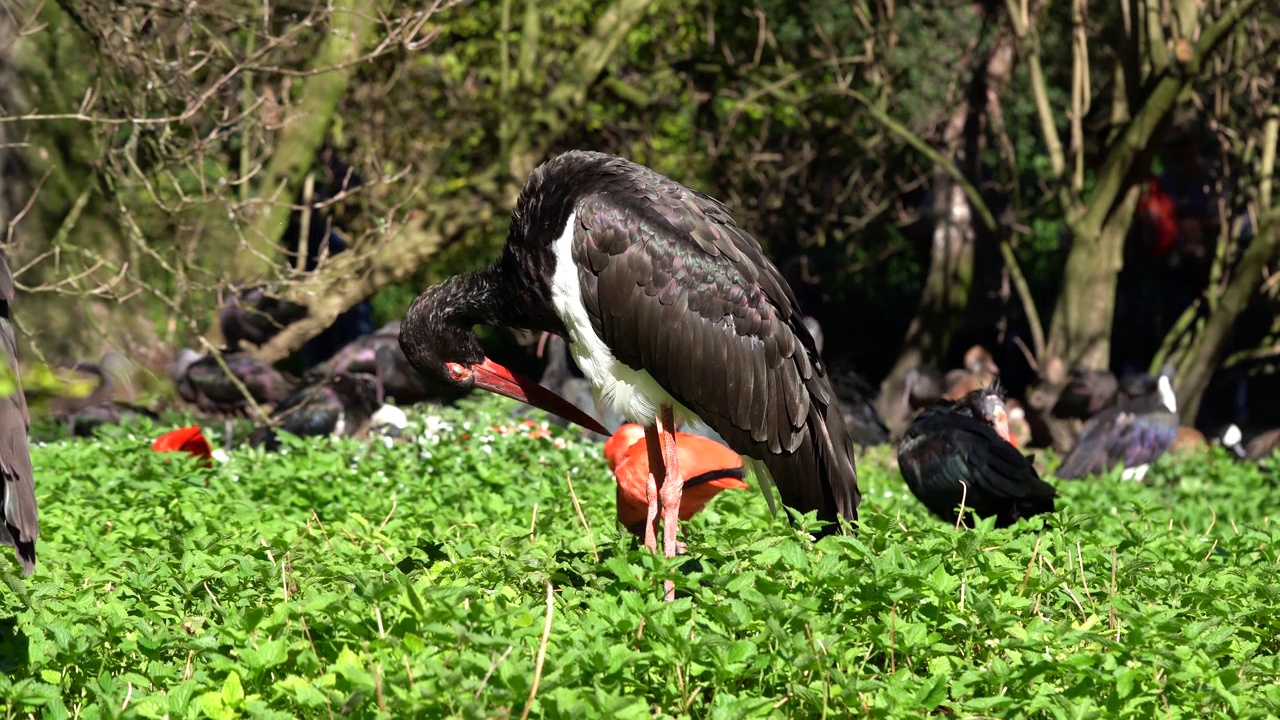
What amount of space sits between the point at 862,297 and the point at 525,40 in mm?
8406

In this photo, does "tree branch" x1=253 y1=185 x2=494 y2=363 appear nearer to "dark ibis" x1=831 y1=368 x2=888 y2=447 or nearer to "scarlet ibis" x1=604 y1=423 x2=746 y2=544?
"dark ibis" x1=831 y1=368 x2=888 y2=447

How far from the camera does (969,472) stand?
644cm

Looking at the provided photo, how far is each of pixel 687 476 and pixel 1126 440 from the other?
5.97 metres

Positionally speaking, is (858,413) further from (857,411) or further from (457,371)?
(457,371)

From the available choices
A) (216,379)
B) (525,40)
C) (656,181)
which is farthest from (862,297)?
(656,181)

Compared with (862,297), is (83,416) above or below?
above

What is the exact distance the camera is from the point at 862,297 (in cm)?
1977

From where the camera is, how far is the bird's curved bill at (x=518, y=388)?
18.7ft

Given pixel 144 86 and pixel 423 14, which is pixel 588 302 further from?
pixel 144 86

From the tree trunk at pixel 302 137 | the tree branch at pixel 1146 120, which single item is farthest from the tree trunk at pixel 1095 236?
the tree trunk at pixel 302 137

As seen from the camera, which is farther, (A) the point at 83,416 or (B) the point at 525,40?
(B) the point at 525,40

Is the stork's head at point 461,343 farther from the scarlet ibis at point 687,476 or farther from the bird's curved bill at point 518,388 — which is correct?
the scarlet ibis at point 687,476

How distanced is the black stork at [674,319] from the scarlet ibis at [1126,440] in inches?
233

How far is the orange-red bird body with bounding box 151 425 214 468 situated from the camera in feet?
24.1
